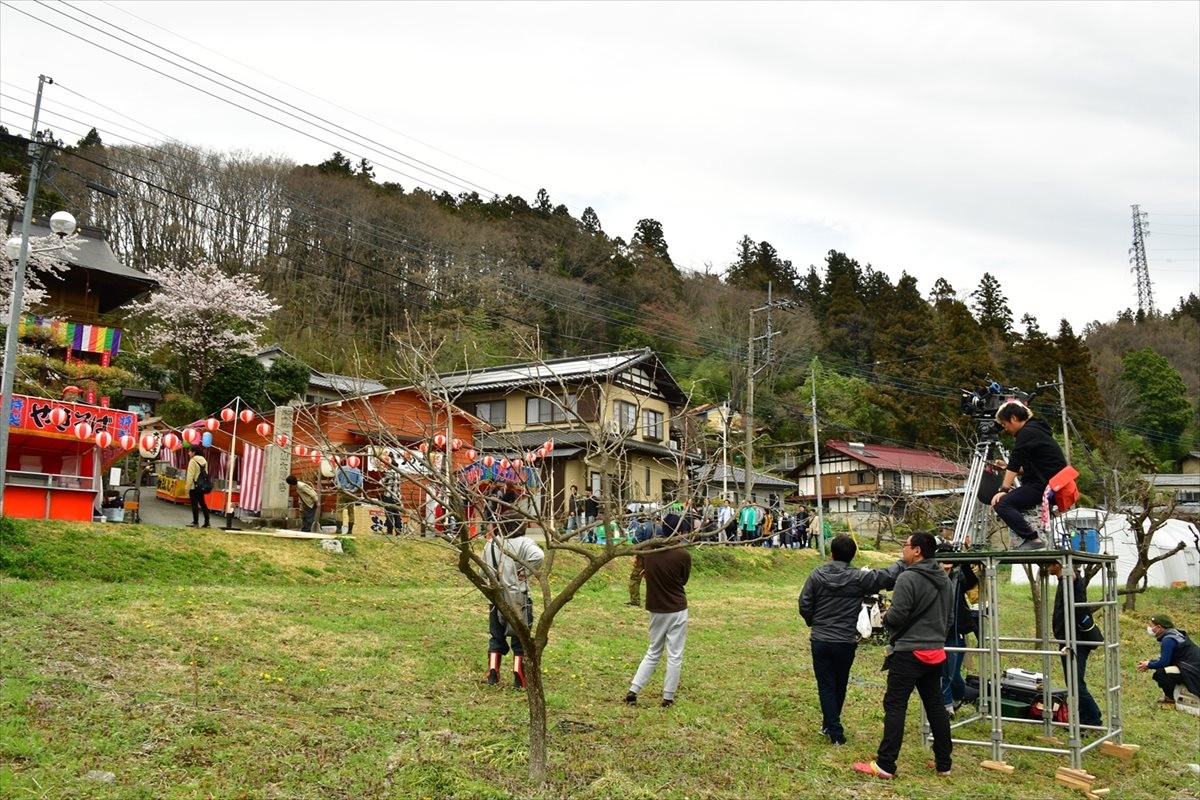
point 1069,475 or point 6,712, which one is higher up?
point 1069,475

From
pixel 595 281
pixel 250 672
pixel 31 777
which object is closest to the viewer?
pixel 31 777

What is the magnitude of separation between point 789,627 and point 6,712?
10.9 metres

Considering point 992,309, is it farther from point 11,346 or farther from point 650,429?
point 11,346

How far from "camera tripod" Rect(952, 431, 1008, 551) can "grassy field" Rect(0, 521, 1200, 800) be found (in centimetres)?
188

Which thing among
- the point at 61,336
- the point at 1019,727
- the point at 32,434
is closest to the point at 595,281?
the point at 61,336

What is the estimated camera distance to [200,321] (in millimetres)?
31969

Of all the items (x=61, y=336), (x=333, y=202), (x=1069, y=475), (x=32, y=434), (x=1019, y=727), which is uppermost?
(x=333, y=202)

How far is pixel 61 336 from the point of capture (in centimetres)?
2533

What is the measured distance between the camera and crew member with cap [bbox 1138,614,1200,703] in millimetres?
10438

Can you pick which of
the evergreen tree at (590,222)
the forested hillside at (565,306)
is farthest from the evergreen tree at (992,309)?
the evergreen tree at (590,222)

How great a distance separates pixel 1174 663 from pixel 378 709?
9241mm

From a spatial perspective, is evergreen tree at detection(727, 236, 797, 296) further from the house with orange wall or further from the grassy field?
the grassy field

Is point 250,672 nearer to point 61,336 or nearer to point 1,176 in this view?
point 61,336

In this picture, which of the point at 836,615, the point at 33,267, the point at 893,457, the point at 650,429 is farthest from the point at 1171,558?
the point at 33,267
